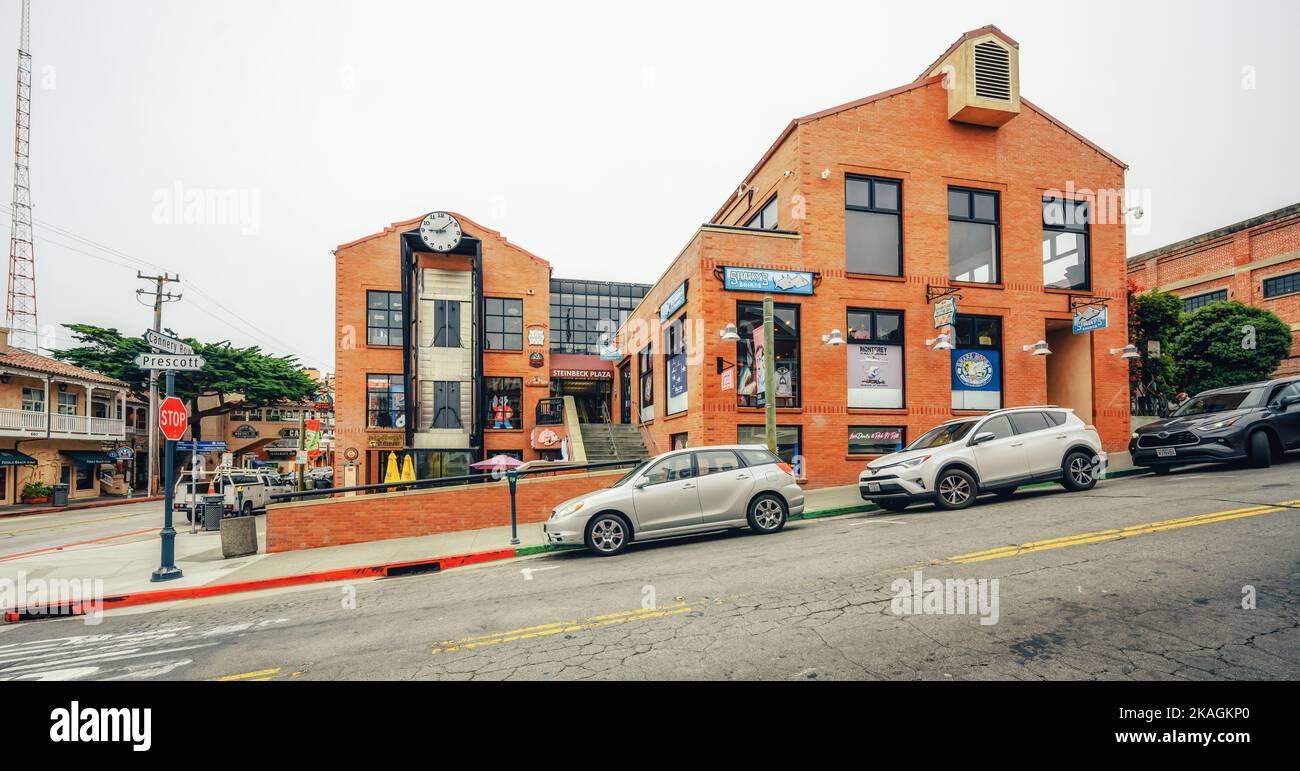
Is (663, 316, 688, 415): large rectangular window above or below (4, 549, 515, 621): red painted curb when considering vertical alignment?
above

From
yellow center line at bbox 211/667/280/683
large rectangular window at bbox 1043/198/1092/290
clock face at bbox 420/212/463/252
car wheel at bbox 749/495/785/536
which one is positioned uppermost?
clock face at bbox 420/212/463/252

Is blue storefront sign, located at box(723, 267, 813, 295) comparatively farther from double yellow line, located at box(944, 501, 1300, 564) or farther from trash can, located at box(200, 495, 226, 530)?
trash can, located at box(200, 495, 226, 530)

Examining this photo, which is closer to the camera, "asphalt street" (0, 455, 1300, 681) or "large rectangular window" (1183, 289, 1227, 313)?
"asphalt street" (0, 455, 1300, 681)

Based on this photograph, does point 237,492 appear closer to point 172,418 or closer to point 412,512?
point 412,512

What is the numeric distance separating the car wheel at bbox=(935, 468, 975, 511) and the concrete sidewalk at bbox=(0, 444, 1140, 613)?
199 cm

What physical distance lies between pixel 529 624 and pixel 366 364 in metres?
24.1

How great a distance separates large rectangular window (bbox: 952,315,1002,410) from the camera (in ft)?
57.1

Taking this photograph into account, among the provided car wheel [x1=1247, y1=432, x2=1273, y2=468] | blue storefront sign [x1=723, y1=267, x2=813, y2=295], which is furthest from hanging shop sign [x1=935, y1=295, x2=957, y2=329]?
car wheel [x1=1247, y1=432, x2=1273, y2=468]

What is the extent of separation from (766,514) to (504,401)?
19845 millimetres

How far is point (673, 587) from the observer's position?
6887mm

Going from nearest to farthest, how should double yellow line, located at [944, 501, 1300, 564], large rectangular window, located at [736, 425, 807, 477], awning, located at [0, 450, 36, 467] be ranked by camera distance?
double yellow line, located at [944, 501, 1300, 564] → large rectangular window, located at [736, 425, 807, 477] → awning, located at [0, 450, 36, 467]

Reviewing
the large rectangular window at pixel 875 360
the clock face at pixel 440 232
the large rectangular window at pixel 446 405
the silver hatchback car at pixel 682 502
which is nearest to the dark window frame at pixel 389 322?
the large rectangular window at pixel 446 405
